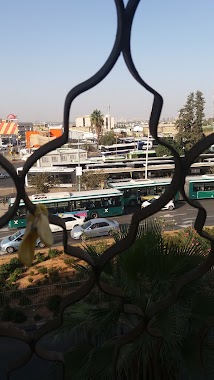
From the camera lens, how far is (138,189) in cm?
1406

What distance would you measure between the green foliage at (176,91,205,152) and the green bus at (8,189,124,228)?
43.7ft

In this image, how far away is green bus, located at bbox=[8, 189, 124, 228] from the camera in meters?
11.4

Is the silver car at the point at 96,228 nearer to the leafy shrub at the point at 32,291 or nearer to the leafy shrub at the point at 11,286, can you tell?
the leafy shrub at the point at 11,286

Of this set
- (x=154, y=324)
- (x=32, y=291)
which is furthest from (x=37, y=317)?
(x=154, y=324)

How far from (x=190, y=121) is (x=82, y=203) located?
1520 centimetres

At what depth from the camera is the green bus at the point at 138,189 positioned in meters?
14.0

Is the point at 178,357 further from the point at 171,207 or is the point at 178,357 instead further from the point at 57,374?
the point at 171,207

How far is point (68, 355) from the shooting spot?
2.14m

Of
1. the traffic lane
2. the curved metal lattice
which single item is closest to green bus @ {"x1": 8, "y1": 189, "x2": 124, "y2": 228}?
the traffic lane

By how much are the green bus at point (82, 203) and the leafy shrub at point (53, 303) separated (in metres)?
5.38

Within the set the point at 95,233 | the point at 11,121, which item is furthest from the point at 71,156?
the point at 11,121

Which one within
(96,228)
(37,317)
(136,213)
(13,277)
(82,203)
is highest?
(136,213)

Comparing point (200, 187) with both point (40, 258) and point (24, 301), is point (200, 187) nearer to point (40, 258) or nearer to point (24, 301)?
point (40, 258)

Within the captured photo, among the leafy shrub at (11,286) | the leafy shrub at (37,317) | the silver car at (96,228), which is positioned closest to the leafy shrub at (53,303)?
the leafy shrub at (37,317)
